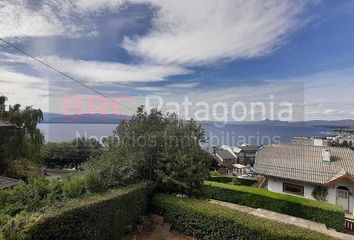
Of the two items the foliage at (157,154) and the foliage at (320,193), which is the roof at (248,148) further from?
the foliage at (157,154)

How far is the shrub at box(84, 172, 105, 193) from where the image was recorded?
8359 mm

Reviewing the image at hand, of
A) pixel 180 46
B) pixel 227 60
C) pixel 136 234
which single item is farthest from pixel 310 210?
pixel 227 60

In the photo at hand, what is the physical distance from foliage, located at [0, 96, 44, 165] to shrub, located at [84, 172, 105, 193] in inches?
635

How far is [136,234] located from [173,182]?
2.44 m

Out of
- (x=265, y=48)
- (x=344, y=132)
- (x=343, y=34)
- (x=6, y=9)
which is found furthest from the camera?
(x=344, y=132)

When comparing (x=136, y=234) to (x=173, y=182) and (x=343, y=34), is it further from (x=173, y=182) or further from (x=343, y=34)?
(x=343, y=34)

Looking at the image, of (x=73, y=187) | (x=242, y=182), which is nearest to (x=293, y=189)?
(x=242, y=182)

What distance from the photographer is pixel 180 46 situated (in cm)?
1520

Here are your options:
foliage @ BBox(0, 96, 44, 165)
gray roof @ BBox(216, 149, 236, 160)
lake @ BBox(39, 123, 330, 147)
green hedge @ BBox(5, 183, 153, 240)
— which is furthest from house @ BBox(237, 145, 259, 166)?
green hedge @ BBox(5, 183, 153, 240)

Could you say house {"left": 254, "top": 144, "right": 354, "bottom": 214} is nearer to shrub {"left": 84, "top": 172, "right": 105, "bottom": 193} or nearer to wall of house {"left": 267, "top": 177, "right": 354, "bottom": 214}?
wall of house {"left": 267, "top": 177, "right": 354, "bottom": 214}

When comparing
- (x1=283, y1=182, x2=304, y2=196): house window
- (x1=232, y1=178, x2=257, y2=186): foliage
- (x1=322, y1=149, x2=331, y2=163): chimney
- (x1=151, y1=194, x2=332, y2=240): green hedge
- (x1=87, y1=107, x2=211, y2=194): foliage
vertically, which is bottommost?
(x1=232, y1=178, x2=257, y2=186): foliage

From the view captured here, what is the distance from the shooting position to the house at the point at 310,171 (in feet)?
54.7

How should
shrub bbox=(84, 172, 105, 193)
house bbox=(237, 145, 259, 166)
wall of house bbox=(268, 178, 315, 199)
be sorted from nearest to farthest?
1. shrub bbox=(84, 172, 105, 193)
2. wall of house bbox=(268, 178, 315, 199)
3. house bbox=(237, 145, 259, 166)

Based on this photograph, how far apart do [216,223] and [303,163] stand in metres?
13.6
